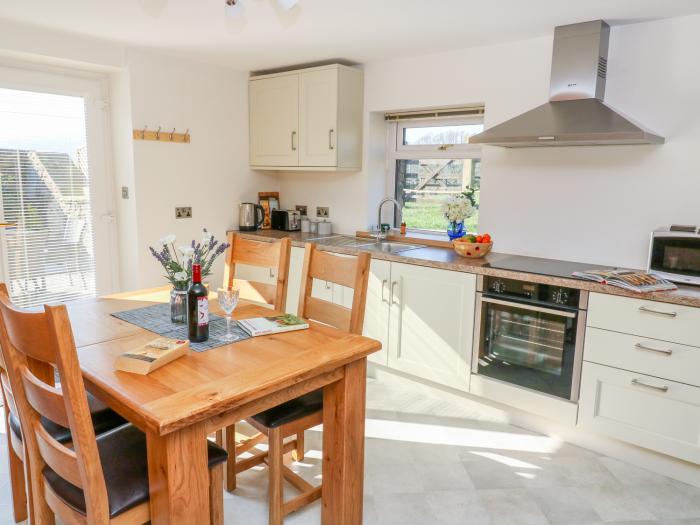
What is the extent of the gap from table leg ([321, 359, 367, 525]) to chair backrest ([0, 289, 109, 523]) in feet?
2.47

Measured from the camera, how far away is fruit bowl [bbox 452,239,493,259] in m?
2.97

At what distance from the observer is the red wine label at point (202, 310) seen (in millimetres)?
1702

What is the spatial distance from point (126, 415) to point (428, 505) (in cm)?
137

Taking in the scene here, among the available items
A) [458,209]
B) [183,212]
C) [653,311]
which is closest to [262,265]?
[458,209]

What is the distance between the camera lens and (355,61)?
3660mm

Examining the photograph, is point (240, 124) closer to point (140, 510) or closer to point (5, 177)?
point (5, 177)

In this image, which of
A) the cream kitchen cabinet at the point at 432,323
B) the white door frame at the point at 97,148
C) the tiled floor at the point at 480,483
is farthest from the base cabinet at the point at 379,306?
the white door frame at the point at 97,148

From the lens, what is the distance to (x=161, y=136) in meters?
3.59

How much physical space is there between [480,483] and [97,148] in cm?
316

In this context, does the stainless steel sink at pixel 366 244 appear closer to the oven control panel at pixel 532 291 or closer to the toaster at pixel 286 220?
the toaster at pixel 286 220

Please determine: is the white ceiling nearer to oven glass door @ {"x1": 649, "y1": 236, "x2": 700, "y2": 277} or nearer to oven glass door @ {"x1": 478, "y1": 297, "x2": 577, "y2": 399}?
oven glass door @ {"x1": 649, "y1": 236, "x2": 700, "y2": 277}

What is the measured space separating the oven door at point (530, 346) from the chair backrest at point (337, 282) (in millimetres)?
971

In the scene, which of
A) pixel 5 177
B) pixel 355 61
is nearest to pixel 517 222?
pixel 355 61

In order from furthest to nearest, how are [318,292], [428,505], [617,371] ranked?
[318,292] → [617,371] → [428,505]
